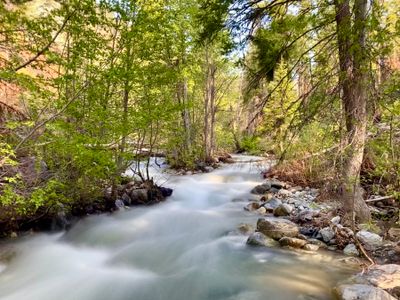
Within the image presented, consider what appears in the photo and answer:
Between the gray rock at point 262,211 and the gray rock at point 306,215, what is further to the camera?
the gray rock at point 262,211

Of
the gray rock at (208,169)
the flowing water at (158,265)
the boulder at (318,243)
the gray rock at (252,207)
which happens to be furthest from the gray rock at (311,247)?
the gray rock at (208,169)

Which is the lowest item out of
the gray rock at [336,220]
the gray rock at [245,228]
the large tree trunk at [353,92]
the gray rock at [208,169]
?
the gray rock at [245,228]

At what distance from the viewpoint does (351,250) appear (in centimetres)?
553

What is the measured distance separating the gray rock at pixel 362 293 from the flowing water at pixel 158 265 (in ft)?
1.15

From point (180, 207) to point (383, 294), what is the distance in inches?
252

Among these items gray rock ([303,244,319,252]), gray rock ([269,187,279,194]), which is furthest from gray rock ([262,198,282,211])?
gray rock ([303,244,319,252])

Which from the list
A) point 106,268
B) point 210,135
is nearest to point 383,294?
point 106,268

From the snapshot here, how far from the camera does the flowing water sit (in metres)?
4.66

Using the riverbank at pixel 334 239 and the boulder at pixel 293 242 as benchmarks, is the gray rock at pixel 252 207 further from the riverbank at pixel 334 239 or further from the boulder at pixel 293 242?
the boulder at pixel 293 242

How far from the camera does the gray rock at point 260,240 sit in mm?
6098

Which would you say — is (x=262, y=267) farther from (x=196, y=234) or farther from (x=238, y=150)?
(x=238, y=150)

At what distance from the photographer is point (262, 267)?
537 cm

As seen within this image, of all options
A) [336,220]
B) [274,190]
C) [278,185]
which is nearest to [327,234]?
[336,220]

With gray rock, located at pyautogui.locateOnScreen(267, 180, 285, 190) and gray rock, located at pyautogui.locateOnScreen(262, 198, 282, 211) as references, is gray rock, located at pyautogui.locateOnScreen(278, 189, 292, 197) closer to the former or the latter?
gray rock, located at pyautogui.locateOnScreen(267, 180, 285, 190)
